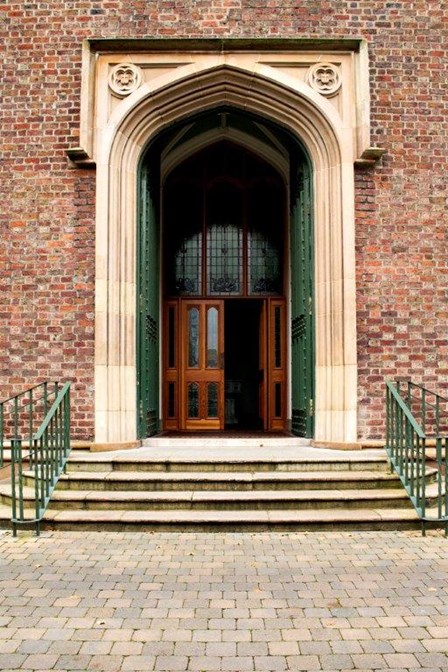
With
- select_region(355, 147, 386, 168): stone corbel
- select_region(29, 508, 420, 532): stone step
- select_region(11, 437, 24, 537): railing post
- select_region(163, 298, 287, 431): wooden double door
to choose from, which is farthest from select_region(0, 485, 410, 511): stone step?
select_region(163, 298, 287, 431): wooden double door

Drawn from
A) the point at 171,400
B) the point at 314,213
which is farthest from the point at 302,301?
the point at 171,400

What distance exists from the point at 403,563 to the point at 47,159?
250 inches

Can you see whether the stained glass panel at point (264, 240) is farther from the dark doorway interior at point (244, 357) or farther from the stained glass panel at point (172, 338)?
the dark doorway interior at point (244, 357)

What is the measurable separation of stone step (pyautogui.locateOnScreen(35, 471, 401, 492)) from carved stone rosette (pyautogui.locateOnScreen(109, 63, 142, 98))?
4.96 m

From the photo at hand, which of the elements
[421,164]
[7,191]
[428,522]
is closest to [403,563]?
[428,522]

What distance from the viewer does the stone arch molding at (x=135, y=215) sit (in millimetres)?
8008

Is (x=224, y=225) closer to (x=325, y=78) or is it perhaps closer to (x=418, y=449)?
(x=325, y=78)

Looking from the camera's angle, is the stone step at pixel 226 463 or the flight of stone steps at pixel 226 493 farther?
the stone step at pixel 226 463

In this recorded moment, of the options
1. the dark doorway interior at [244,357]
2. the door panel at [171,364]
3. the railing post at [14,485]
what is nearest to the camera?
the railing post at [14,485]

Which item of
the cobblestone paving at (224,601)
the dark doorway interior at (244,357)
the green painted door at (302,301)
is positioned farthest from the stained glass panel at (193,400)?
the dark doorway interior at (244,357)

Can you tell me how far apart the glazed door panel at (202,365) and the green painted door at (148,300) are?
34.1 inches

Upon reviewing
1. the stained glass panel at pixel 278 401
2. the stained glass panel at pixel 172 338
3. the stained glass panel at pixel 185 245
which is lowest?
Result: the stained glass panel at pixel 278 401

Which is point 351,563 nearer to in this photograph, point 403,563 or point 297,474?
point 403,563

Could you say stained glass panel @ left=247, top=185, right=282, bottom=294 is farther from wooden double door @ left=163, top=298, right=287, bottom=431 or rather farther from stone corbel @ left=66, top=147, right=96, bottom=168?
stone corbel @ left=66, top=147, right=96, bottom=168
